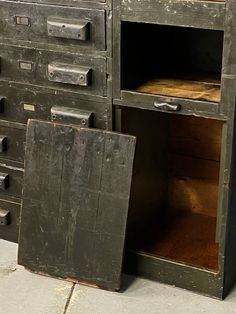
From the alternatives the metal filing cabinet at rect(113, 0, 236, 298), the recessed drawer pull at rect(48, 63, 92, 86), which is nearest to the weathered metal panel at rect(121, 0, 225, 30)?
the metal filing cabinet at rect(113, 0, 236, 298)

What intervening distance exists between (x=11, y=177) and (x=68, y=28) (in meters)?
0.68

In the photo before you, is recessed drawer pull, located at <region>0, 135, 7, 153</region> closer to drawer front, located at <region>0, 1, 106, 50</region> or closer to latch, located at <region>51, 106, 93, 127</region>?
latch, located at <region>51, 106, 93, 127</region>

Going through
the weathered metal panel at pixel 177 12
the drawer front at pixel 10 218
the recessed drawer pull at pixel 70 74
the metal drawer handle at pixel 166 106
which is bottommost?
the drawer front at pixel 10 218

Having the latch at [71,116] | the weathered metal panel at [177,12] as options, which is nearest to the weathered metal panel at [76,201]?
the latch at [71,116]

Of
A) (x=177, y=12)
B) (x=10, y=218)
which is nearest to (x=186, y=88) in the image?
(x=177, y=12)

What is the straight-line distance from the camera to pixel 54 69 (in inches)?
92.7

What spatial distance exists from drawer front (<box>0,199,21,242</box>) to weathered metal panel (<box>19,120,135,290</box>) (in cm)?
17

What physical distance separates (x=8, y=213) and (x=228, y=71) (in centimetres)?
111

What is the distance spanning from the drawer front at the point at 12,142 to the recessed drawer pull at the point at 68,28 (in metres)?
0.43

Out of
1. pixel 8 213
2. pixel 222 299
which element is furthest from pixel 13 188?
pixel 222 299

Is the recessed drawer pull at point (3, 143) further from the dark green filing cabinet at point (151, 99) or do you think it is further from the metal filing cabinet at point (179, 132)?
the metal filing cabinet at point (179, 132)

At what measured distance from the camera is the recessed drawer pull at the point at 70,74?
230 centimetres

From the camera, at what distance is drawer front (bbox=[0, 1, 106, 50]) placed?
2.23 metres

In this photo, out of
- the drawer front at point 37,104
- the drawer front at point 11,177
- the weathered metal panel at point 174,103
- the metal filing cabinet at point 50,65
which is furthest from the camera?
the drawer front at point 11,177
